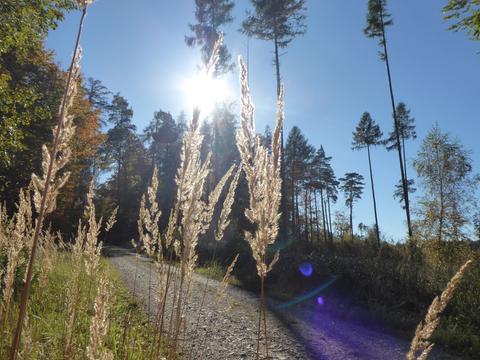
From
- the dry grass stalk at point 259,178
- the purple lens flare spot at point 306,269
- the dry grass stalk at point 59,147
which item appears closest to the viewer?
the dry grass stalk at point 59,147

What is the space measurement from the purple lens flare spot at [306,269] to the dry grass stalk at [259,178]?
10.6 metres

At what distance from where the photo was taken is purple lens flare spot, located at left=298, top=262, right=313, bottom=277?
11298mm

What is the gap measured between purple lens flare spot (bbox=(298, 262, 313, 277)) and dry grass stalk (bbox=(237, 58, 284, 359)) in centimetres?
1063

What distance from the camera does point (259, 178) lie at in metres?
1.34

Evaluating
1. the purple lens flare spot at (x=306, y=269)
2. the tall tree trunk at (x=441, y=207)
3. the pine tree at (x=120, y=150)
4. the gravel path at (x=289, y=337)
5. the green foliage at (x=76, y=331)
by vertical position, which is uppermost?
the pine tree at (x=120, y=150)

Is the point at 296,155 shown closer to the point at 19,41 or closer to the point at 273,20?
the point at 273,20

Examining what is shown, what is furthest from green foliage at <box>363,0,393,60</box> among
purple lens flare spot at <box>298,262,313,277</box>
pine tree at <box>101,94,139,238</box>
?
pine tree at <box>101,94,139,238</box>

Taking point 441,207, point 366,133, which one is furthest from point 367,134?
point 441,207

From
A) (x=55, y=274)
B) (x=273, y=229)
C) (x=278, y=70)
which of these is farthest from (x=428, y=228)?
(x=273, y=229)

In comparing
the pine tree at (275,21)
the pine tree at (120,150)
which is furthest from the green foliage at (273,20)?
the pine tree at (120,150)

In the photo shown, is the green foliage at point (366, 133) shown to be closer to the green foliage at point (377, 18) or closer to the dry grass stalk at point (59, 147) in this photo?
the green foliage at point (377, 18)

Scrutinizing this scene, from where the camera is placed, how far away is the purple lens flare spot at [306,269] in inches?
445

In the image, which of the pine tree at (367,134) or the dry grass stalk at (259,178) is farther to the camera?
the pine tree at (367,134)

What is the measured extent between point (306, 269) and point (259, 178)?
11.0 m
